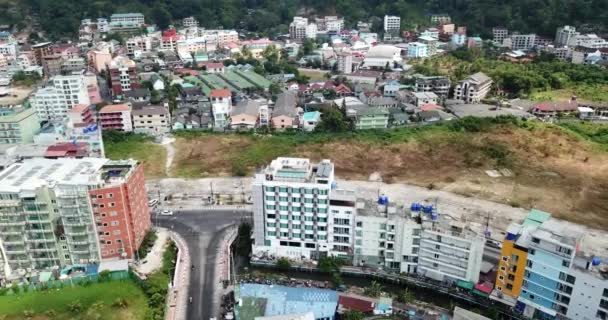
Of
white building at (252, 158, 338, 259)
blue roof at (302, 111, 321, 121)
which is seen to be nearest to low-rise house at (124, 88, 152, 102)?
blue roof at (302, 111, 321, 121)

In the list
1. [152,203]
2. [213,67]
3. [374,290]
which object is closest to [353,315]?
[374,290]

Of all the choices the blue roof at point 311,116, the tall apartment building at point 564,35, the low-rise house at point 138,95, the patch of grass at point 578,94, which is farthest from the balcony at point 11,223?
the tall apartment building at point 564,35

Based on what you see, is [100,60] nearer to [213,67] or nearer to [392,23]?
[213,67]

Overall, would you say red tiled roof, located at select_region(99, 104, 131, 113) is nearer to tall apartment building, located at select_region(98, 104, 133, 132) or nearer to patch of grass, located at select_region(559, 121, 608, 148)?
tall apartment building, located at select_region(98, 104, 133, 132)


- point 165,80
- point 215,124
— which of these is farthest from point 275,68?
point 215,124

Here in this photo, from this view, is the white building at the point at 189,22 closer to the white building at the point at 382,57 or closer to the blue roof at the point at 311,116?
the white building at the point at 382,57
